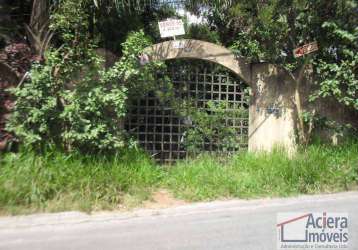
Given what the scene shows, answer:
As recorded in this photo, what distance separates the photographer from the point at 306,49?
8859mm

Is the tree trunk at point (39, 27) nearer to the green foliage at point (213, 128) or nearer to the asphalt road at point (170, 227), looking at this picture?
the green foliage at point (213, 128)

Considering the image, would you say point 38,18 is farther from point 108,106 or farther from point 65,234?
point 65,234

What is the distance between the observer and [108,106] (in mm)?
7445

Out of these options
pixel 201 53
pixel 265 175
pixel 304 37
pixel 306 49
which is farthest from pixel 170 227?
pixel 304 37

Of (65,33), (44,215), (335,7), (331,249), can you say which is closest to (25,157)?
(44,215)

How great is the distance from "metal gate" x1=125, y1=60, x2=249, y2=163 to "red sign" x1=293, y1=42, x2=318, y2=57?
1.35 meters

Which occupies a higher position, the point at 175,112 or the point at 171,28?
the point at 171,28

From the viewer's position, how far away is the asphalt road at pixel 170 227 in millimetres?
5359

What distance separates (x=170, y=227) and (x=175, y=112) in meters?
3.41

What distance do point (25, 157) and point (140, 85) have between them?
7.53 ft


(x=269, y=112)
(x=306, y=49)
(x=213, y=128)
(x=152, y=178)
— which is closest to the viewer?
(x=152, y=178)

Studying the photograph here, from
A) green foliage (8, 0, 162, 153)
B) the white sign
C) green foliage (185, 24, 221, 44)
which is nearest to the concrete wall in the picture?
the white sign

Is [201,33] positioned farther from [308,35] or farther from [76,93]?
[76,93]

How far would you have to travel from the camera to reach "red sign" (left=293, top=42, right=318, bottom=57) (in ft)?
28.9
